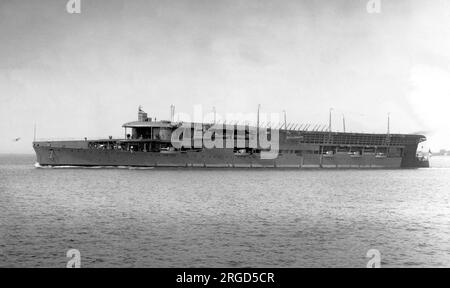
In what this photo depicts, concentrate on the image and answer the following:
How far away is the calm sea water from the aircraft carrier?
124 feet

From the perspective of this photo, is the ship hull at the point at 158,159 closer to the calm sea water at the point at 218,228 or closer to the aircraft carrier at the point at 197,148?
the aircraft carrier at the point at 197,148

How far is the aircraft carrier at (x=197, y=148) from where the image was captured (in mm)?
87250

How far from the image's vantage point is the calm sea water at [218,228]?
2206 centimetres

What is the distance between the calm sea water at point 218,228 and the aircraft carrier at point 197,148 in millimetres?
37756

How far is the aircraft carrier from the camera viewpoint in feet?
286

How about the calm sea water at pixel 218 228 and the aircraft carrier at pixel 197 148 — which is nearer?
the calm sea water at pixel 218 228

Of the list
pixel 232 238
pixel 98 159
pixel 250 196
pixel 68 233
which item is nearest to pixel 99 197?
pixel 250 196

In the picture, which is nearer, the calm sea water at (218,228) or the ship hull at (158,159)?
the calm sea water at (218,228)

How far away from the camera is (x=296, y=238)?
26312 mm

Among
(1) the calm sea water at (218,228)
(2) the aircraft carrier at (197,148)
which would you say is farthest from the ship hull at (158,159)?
(1) the calm sea water at (218,228)

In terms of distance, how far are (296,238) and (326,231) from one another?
10.2ft
